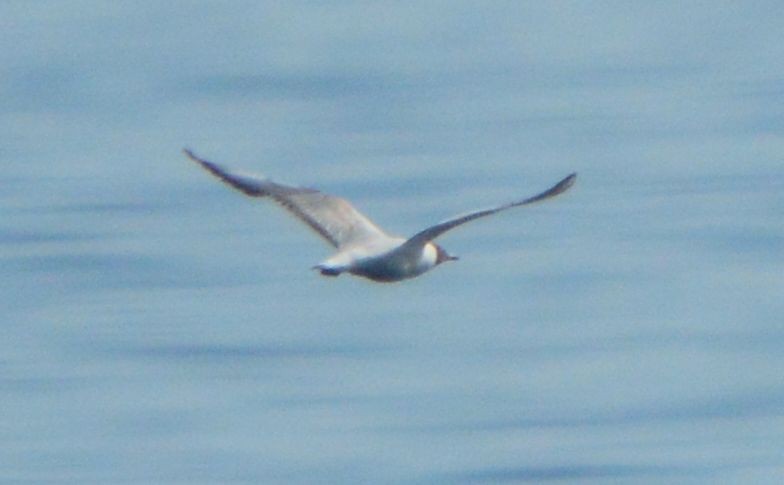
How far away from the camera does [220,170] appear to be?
1074 cm

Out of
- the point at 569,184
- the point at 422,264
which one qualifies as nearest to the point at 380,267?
the point at 422,264

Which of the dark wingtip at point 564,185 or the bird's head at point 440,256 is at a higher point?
the bird's head at point 440,256

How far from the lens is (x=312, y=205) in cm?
1088

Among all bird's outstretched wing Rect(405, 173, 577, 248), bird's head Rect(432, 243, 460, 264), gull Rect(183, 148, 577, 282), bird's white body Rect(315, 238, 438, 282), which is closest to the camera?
bird's outstretched wing Rect(405, 173, 577, 248)

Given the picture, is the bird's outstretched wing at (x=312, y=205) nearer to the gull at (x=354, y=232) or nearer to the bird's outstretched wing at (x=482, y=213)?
the gull at (x=354, y=232)

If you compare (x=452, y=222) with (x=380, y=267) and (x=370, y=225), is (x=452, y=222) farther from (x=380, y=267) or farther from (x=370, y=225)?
(x=370, y=225)

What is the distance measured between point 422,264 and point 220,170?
1.16 m

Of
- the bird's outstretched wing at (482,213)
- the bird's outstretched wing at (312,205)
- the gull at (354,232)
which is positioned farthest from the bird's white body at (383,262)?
the bird's outstretched wing at (312,205)

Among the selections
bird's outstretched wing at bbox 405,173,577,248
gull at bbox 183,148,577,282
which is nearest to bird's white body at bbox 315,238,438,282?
gull at bbox 183,148,577,282

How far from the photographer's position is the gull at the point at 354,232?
9.32 m

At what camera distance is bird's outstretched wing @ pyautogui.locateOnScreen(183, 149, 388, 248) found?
10.6 m

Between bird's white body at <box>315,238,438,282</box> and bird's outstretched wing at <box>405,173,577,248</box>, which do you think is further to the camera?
bird's white body at <box>315,238,438,282</box>

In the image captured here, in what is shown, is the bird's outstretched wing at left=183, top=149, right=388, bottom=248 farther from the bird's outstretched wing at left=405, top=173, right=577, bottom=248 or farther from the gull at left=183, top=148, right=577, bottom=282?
the bird's outstretched wing at left=405, top=173, right=577, bottom=248

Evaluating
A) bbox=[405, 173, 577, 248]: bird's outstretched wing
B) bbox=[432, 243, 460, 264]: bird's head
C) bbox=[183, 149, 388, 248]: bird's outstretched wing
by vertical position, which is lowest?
bbox=[405, 173, 577, 248]: bird's outstretched wing
